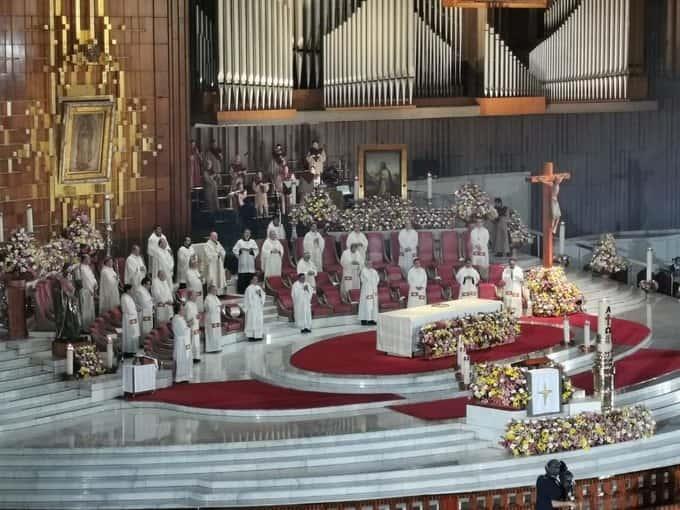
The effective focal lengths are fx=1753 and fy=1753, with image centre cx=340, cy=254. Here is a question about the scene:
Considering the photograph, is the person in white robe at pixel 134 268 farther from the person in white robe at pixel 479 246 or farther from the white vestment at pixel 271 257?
the person in white robe at pixel 479 246

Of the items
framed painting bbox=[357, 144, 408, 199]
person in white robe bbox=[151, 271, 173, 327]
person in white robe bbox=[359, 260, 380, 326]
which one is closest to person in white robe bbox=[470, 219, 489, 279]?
framed painting bbox=[357, 144, 408, 199]

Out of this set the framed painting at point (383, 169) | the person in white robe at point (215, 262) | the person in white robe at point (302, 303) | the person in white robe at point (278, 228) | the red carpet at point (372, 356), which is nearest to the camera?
the red carpet at point (372, 356)

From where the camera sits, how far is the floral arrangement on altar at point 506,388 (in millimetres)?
21672

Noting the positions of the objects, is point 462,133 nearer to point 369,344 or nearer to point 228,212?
point 228,212

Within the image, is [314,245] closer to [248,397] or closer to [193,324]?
[193,324]

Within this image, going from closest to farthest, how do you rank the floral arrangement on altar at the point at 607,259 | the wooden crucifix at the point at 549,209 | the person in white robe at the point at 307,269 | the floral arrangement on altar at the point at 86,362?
the floral arrangement on altar at the point at 86,362 < the person in white robe at the point at 307,269 < the wooden crucifix at the point at 549,209 < the floral arrangement on altar at the point at 607,259

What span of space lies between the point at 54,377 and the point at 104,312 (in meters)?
2.79

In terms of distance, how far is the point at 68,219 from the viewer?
27828 millimetres

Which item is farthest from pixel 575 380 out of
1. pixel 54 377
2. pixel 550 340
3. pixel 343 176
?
pixel 343 176

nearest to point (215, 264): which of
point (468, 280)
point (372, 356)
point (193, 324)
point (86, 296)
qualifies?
point (86, 296)

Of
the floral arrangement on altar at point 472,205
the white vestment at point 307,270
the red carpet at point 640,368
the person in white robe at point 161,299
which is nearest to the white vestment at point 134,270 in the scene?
the person in white robe at point 161,299

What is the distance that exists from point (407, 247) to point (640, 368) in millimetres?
6347

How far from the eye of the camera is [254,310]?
26.7 m

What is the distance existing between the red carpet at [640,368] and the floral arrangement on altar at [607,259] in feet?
17.3
